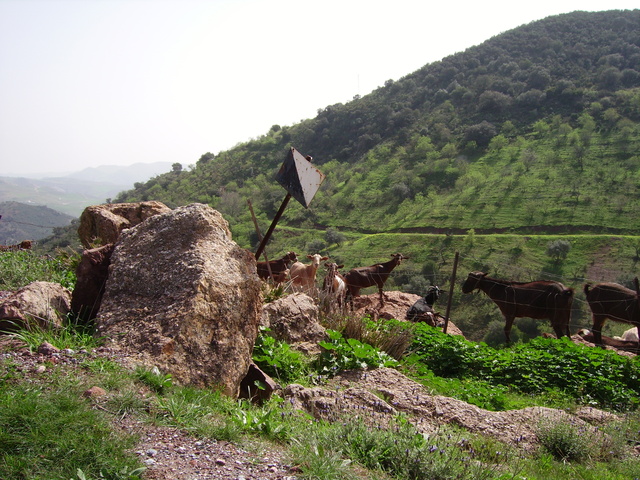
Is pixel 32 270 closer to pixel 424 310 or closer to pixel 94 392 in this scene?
pixel 94 392

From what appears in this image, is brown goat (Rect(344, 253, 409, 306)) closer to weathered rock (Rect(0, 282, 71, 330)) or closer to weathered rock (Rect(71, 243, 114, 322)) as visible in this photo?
weathered rock (Rect(71, 243, 114, 322))

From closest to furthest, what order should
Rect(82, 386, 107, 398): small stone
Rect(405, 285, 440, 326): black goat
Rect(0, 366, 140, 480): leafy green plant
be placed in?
Rect(0, 366, 140, 480): leafy green plant < Rect(82, 386, 107, 398): small stone < Rect(405, 285, 440, 326): black goat

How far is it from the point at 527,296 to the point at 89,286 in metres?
9.99

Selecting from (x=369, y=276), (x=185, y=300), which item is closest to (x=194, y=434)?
(x=185, y=300)

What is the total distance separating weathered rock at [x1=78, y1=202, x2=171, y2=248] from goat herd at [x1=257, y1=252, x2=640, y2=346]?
2.85 meters

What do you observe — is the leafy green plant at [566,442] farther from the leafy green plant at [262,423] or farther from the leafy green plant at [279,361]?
the leafy green plant at [262,423]

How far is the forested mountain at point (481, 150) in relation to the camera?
39.3 meters

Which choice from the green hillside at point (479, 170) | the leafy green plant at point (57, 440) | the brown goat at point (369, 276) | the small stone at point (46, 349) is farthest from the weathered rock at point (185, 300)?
the green hillside at point (479, 170)

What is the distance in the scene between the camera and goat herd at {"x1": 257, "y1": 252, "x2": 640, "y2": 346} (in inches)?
401

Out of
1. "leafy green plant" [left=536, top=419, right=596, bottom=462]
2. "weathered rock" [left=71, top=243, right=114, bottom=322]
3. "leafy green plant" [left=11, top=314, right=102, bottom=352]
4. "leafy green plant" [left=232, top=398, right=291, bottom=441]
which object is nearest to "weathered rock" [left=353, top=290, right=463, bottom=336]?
"leafy green plant" [left=536, top=419, right=596, bottom=462]

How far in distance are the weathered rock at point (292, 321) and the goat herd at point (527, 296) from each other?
2755mm

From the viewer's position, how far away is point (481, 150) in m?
50.2

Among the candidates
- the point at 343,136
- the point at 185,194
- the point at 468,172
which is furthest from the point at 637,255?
the point at 185,194

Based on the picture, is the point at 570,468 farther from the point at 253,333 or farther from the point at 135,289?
the point at 135,289
